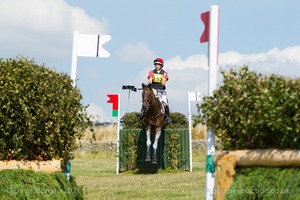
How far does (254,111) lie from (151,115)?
10042mm

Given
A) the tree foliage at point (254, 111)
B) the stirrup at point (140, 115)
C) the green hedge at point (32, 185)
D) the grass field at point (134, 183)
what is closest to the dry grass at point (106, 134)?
the grass field at point (134, 183)

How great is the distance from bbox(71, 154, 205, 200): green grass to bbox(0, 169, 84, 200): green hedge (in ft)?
3.86

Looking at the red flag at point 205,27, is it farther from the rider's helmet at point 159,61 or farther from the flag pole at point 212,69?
the rider's helmet at point 159,61

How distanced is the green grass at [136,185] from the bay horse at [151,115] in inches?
30.1

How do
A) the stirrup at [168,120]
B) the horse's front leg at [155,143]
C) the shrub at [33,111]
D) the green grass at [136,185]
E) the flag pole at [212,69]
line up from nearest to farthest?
the flag pole at [212,69]
the shrub at [33,111]
the green grass at [136,185]
the horse's front leg at [155,143]
the stirrup at [168,120]

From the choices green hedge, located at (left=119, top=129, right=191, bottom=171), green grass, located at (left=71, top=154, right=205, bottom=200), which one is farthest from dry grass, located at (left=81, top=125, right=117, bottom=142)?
green hedge, located at (left=119, top=129, right=191, bottom=171)

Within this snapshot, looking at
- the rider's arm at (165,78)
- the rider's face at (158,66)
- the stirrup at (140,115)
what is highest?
the rider's face at (158,66)

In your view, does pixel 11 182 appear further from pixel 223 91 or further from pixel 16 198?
pixel 223 91

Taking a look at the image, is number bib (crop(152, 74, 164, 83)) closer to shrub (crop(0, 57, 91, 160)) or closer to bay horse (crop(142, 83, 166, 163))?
bay horse (crop(142, 83, 166, 163))

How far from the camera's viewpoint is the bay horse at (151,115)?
14703mm

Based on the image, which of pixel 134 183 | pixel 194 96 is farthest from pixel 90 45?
pixel 194 96

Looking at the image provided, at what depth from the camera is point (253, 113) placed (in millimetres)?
5285

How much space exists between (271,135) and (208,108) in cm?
57

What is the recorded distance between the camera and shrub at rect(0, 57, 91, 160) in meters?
6.96
